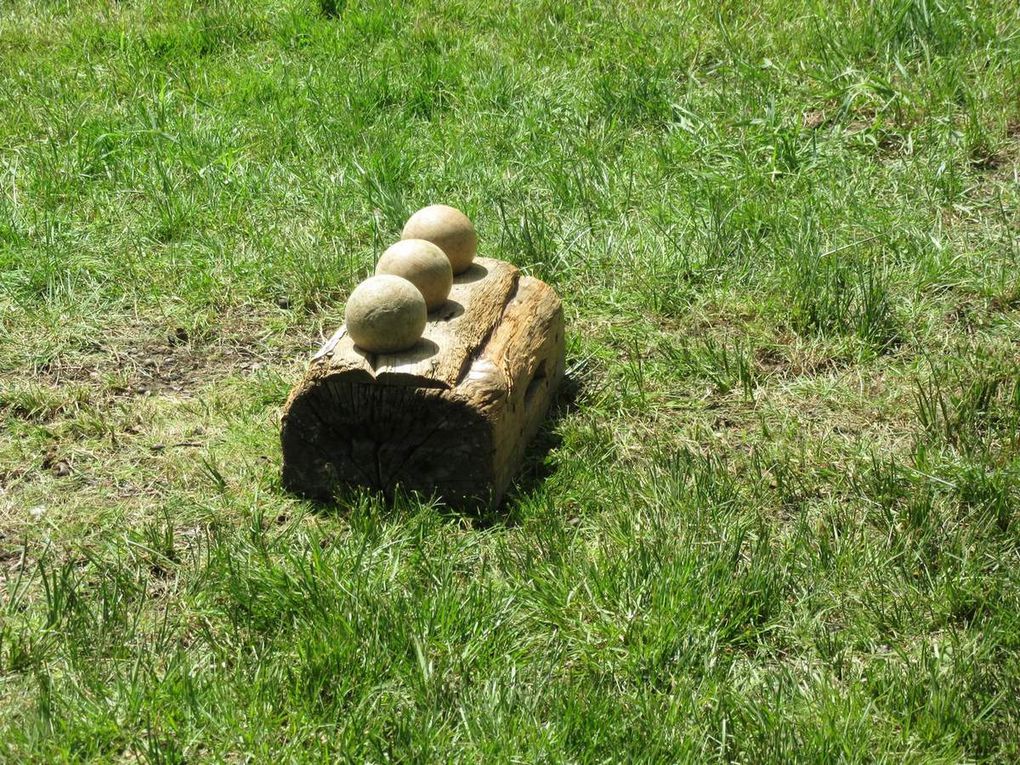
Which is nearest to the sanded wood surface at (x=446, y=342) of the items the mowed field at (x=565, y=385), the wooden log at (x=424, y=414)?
the wooden log at (x=424, y=414)

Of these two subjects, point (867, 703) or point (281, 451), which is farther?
point (281, 451)

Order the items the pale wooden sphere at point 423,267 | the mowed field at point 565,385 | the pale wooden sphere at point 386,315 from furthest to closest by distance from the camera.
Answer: the pale wooden sphere at point 423,267 < the pale wooden sphere at point 386,315 < the mowed field at point 565,385

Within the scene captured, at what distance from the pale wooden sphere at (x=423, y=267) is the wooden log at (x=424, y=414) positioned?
3.5 inches

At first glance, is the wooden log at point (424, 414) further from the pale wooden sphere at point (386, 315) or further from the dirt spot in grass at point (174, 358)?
the dirt spot in grass at point (174, 358)

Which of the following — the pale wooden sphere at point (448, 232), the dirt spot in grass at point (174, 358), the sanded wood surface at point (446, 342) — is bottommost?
the dirt spot in grass at point (174, 358)

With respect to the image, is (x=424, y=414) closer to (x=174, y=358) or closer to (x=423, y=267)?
(x=423, y=267)

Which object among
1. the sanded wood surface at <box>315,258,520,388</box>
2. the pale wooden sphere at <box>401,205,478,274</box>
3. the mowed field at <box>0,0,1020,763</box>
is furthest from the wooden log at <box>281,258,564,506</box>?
the pale wooden sphere at <box>401,205,478,274</box>

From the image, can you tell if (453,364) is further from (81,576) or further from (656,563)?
(81,576)

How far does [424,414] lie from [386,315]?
34cm

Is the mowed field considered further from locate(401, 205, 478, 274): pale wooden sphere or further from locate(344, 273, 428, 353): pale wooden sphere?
locate(401, 205, 478, 274): pale wooden sphere

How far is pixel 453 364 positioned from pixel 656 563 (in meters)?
0.92

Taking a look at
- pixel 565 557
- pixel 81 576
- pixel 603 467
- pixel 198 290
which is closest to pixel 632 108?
pixel 198 290

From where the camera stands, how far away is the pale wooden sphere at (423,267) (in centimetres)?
433

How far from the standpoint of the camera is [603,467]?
14.6 ft
